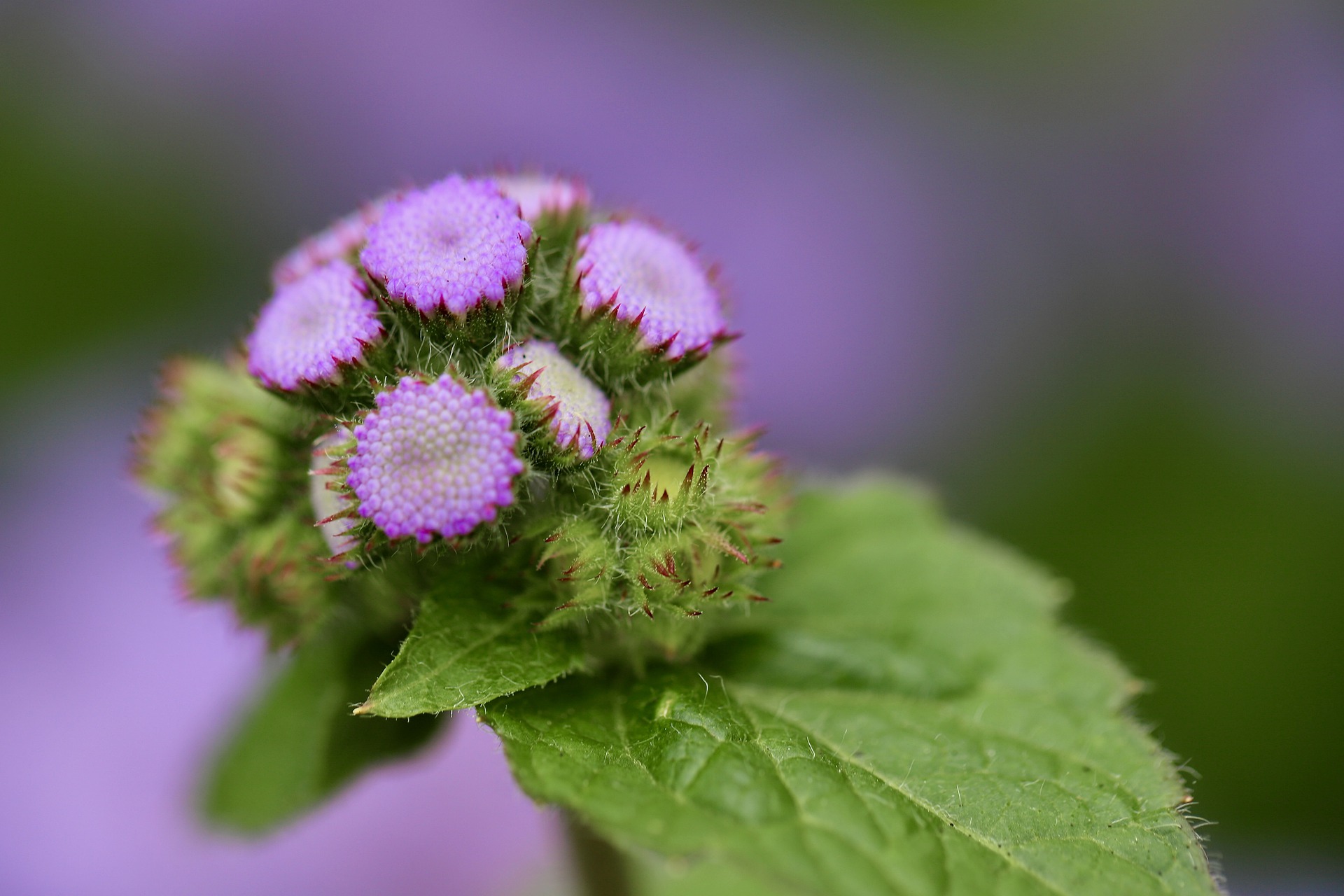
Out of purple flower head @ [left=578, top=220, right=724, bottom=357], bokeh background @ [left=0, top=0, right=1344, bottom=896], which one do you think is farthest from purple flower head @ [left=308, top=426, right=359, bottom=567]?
bokeh background @ [left=0, top=0, right=1344, bottom=896]

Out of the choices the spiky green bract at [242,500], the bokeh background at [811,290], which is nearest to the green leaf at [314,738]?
the spiky green bract at [242,500]

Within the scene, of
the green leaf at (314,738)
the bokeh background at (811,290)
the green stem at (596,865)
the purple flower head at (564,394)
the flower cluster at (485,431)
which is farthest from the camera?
the bokeh background at (811,290)

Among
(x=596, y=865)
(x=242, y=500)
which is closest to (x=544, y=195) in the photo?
(x=242, y=500)

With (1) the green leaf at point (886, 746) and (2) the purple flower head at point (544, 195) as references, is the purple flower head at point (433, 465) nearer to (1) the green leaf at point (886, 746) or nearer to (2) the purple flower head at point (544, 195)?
(1) the green leaf at point (886, 746)

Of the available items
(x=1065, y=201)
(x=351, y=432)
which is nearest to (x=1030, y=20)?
(x=1065, y=201)

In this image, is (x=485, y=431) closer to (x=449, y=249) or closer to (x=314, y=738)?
(x=449, y=249)

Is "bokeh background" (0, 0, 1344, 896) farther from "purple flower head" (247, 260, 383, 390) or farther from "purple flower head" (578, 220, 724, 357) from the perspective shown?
"purple flower head" (578, 220, 724, 357)

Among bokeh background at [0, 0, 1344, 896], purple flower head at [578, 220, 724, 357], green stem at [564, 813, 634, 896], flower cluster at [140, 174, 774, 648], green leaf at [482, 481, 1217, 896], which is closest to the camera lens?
green leaf at [482, 481, 1217, 896]
